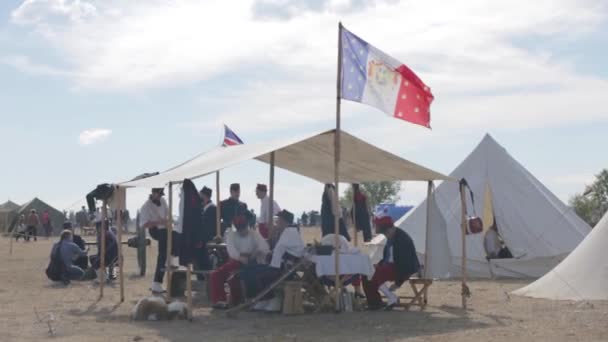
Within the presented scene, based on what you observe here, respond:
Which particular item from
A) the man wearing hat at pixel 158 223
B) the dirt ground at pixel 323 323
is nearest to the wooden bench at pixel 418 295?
the dirt ground at pixel 323 323

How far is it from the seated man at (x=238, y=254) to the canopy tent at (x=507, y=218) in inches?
205

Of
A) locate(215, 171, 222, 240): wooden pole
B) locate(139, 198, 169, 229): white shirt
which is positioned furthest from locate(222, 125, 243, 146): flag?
locate(139, 198, 169, 229): white shirt

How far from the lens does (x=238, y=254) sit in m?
10.3

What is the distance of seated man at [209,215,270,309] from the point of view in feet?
34.0

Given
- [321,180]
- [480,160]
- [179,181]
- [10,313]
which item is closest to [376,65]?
[179,181]

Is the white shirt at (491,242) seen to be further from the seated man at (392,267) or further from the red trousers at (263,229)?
the seated man at (392,267)

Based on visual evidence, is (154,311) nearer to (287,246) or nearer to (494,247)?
(287,246)

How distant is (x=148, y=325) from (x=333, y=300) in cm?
206

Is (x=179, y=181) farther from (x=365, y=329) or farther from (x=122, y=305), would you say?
(x=365, y=329)

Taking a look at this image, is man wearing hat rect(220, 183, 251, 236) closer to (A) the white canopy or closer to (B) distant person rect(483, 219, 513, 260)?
(A) the white canopy

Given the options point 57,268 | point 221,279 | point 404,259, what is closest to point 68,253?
point 57,268

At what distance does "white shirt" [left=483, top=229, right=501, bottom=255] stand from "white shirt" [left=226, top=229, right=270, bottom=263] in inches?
233

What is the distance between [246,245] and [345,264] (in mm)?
1260

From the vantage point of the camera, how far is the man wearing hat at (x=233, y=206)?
44.8 feet
